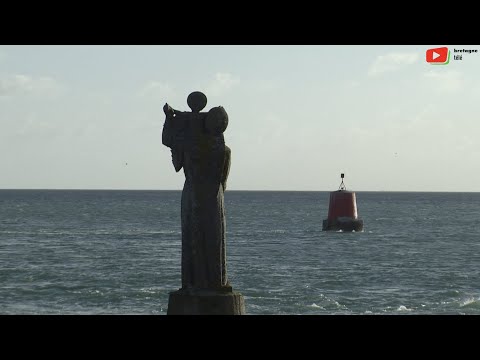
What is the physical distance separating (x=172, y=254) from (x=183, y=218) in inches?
1399

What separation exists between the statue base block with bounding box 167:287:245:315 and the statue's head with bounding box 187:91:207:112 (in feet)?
5.43

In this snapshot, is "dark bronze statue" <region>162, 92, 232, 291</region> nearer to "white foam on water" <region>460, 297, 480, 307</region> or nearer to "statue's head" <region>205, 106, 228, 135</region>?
"statue's head" <region>205, 106, 228, 135</region>

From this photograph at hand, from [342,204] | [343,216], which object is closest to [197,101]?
[342,204]

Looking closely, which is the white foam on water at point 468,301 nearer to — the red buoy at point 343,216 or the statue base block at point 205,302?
the statue base block at point 205,302

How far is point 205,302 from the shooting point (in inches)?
345

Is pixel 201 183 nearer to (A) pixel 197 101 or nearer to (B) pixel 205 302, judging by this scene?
(A) pixel 197 101

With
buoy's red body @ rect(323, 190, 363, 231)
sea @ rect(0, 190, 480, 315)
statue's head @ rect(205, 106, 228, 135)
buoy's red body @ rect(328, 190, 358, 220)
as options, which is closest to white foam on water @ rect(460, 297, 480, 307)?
sea @ rect(0, 190, 480, 315)

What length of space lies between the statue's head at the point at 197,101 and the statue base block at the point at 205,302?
1.65 meters

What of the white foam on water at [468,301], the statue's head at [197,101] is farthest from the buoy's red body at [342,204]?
the statue's head at [197,101]
